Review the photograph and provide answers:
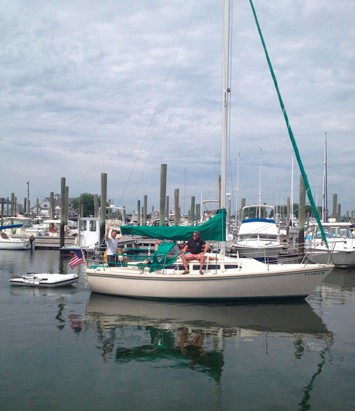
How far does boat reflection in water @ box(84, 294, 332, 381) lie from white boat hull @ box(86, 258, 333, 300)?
36cm

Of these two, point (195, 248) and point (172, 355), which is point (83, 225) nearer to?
point (195, 248)

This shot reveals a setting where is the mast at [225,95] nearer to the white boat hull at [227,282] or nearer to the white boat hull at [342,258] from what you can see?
the white boat hull at [227,282]

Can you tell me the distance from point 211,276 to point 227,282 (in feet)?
1.93

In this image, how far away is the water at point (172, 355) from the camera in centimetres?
694

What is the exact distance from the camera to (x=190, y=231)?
14.3m

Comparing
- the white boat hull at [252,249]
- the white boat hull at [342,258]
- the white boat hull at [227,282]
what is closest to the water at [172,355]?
the white boat hull at [227,282]

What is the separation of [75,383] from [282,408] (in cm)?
368

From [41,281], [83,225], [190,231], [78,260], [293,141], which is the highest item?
[293,141]

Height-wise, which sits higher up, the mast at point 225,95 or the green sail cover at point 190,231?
the mast at point 225,95

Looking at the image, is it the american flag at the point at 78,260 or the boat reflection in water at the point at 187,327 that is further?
the american flag at the point at 78,260

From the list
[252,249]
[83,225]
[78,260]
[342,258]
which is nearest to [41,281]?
[78,260]

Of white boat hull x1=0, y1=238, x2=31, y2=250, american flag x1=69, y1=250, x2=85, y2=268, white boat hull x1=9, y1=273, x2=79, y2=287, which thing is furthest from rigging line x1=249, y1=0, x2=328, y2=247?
white boat hull x1=0, y1=238, x2=31, y2=250

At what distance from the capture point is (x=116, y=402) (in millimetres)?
6734

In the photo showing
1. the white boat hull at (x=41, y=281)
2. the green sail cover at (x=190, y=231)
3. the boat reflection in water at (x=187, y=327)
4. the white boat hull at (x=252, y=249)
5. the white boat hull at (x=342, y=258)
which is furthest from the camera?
the white boat hull at (x=252, y=249)
